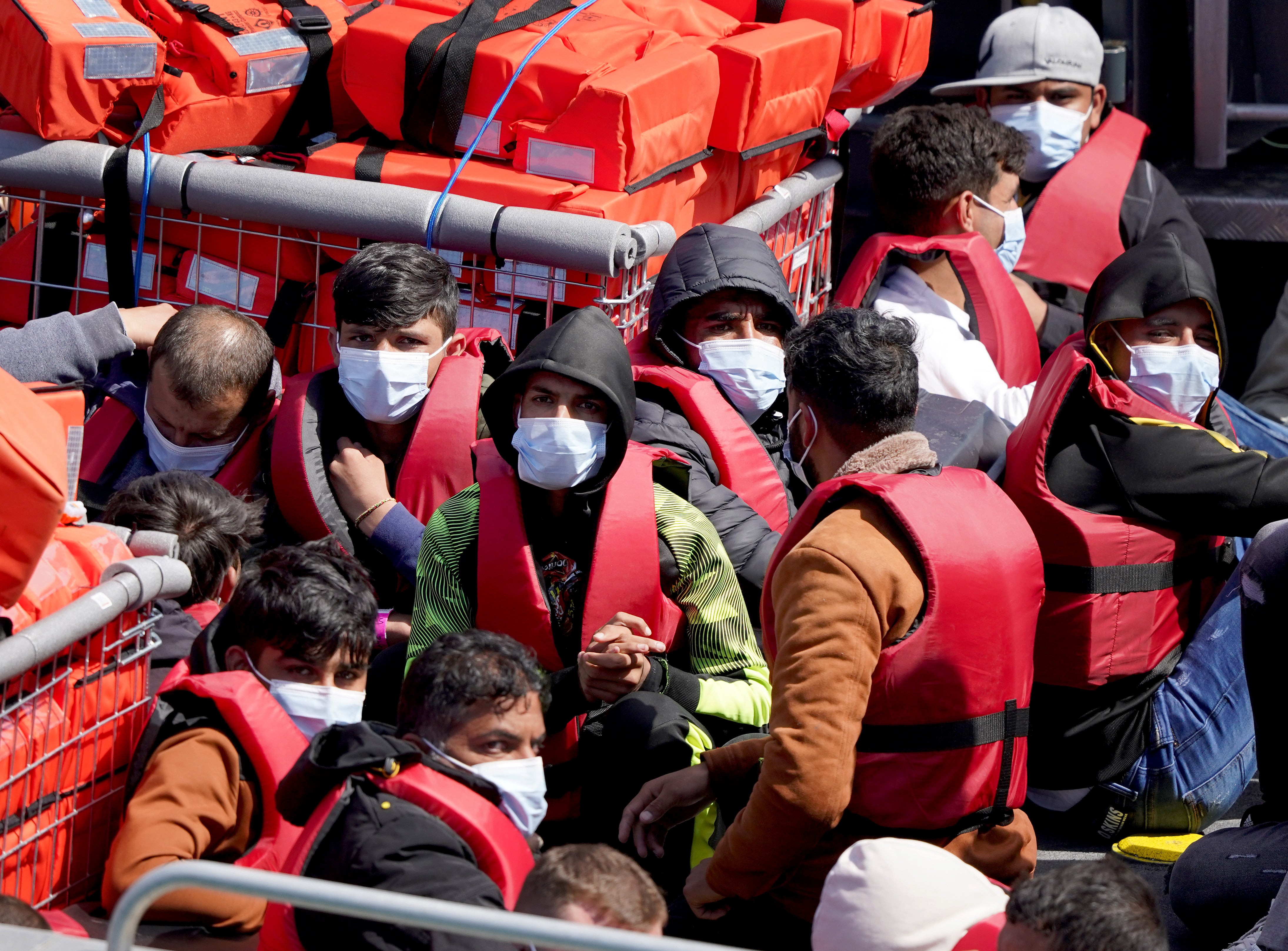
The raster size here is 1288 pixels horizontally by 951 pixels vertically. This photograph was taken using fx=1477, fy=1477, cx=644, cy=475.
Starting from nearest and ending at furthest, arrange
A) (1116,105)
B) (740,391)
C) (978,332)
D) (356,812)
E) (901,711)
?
(356,812)
(901,711)
(740,391)
(978,332)
(1116,105)

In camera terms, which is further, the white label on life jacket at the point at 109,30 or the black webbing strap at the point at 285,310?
the black webbing strap at the point at 285,310

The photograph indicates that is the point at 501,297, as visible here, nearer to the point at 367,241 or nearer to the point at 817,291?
the point at 367,241

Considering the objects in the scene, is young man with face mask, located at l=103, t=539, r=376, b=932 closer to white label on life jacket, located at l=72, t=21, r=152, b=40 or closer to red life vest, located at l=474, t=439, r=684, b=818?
red life vest, located at l=474, t=439, r=684, b=818

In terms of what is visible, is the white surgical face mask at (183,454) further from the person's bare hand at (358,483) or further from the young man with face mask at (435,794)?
the young man with face mask at (435,794)

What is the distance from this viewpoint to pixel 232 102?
4.16m

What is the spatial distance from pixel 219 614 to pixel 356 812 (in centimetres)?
79

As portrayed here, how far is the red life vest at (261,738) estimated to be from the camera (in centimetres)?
249

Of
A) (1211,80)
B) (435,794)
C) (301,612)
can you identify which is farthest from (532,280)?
(1211,80)

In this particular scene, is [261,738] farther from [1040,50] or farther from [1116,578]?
[1040,50]

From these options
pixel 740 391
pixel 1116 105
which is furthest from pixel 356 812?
pixel 1116 105

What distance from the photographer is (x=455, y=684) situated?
2.35 meters

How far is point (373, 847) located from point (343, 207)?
212 cm

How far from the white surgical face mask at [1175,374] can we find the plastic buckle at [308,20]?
2436 mm

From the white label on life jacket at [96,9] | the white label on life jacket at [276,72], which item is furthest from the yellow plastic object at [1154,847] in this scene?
the white label on life jacket at [96,9]
